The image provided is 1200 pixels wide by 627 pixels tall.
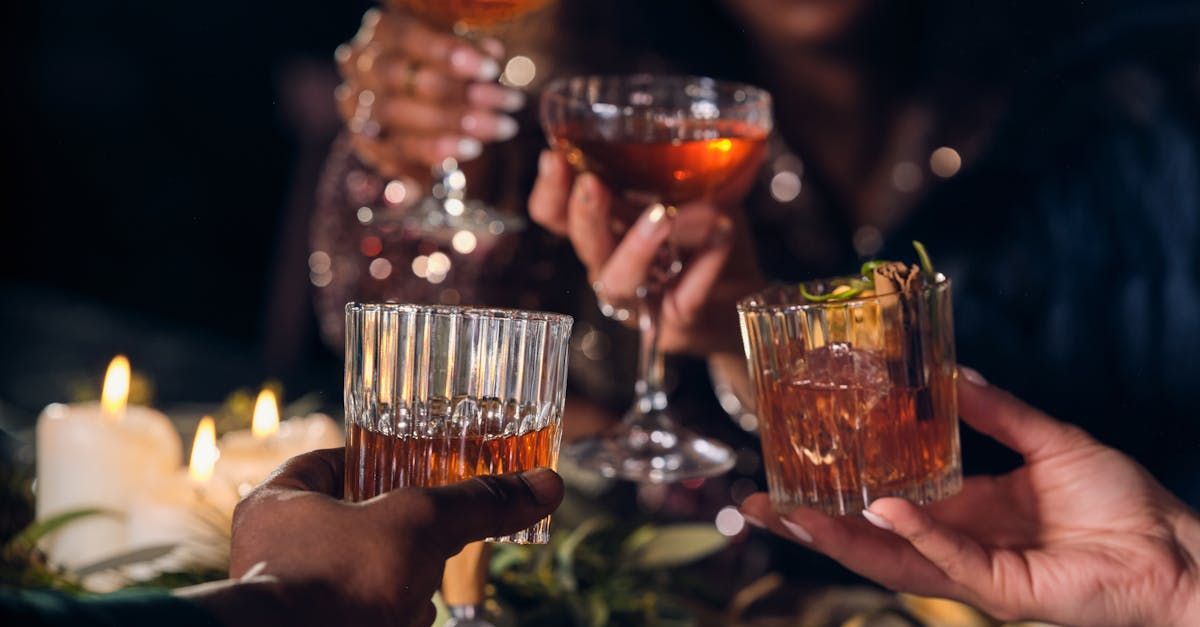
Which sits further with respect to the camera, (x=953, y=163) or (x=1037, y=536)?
(x=953, y=163)

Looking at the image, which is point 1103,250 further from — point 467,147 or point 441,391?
point 441,391

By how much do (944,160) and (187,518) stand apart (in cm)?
248

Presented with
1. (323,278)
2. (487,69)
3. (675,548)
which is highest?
(487,69)

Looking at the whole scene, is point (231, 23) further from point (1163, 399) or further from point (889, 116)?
point (1163, 399)

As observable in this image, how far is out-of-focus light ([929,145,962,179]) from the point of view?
10.7 feet

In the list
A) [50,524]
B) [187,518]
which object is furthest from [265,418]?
[50,524]

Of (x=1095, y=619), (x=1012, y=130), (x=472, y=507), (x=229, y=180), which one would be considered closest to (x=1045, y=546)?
(x=1095, y=619)

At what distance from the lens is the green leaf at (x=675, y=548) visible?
1550mm

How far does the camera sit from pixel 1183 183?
277 centimetres

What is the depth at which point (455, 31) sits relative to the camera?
85.5 inches

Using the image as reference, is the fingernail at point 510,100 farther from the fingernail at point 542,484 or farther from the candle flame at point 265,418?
the fingernail at point 542,484

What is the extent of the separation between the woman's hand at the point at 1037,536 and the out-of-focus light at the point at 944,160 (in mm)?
1966

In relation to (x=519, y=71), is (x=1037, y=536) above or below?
below

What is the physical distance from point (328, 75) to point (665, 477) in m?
4.90
